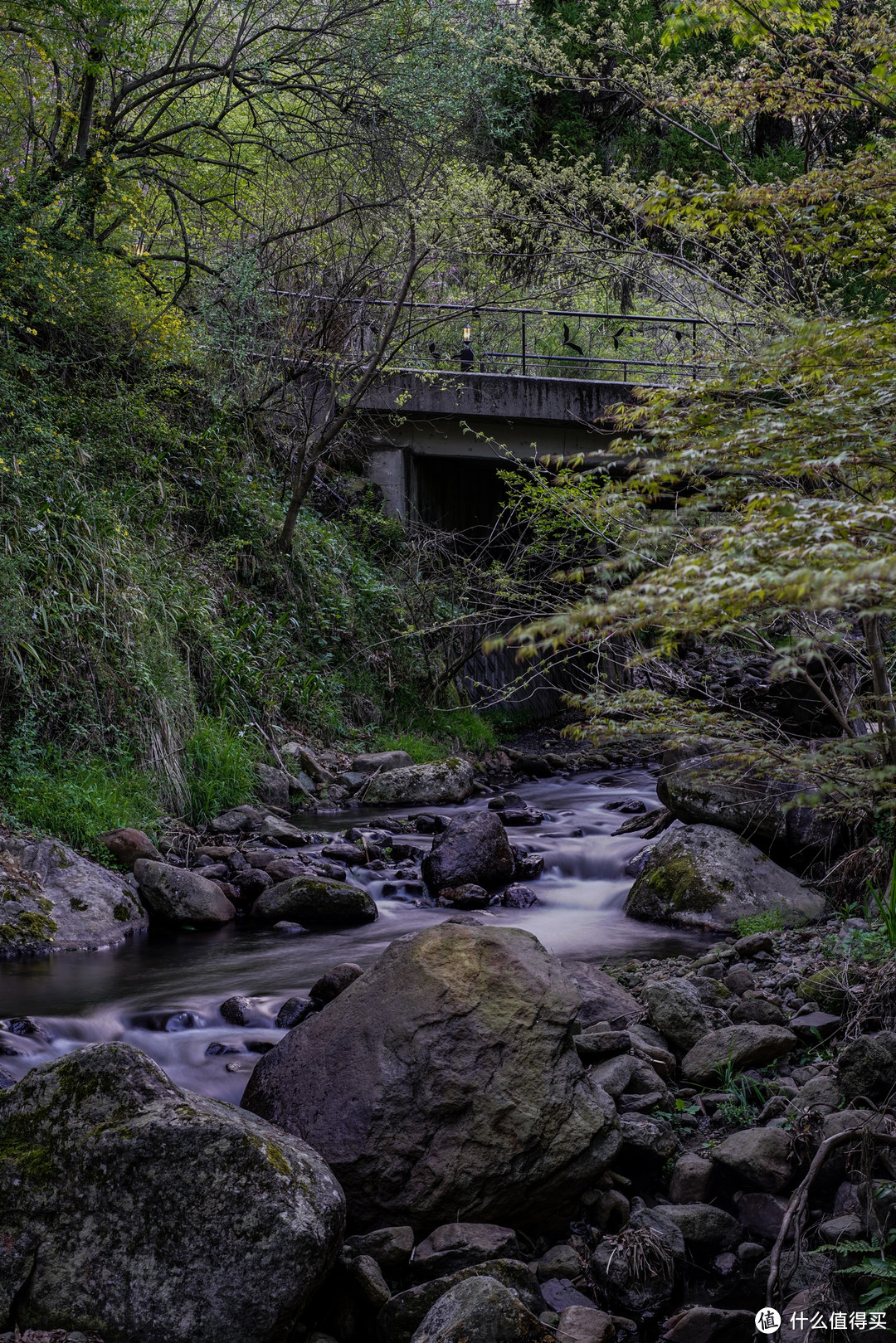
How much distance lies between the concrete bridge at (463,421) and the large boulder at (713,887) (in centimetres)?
775

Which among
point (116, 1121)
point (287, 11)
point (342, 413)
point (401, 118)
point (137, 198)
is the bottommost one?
point (116, 1121)

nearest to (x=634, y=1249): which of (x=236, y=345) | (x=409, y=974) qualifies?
(x=409, y=974)

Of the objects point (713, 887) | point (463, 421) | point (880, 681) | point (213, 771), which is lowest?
point (713, 887)

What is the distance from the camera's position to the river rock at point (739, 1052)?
476 centimetres

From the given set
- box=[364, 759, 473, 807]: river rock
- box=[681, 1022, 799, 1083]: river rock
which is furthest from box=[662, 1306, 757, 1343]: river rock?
box=[364, 759, 473, 807]: river rock

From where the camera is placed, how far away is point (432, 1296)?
3344 millimetres

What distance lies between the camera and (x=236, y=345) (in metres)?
13.3

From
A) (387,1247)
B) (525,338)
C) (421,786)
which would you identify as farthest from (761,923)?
(525,338)

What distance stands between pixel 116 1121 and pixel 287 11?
13405 mm

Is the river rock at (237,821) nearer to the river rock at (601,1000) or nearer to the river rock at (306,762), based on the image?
the river rock at (306,762)

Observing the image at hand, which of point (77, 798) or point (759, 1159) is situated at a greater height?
point (77, 798)

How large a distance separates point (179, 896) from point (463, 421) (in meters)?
9.59

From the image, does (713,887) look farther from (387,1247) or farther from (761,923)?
(387,1247)

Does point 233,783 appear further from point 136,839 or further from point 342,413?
point 342,413
